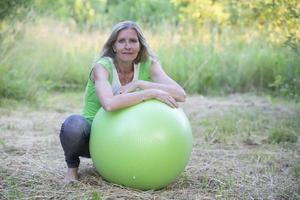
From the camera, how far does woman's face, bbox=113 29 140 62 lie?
14.3ft

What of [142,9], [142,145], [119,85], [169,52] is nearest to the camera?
[142,145]

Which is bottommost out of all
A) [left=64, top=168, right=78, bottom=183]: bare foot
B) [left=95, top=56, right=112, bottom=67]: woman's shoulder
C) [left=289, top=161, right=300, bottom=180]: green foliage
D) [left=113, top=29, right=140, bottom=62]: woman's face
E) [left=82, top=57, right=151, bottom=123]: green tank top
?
[left=289, top=161, right=300, bottom=180]: green foliage

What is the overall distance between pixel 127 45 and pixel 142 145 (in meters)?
0.95

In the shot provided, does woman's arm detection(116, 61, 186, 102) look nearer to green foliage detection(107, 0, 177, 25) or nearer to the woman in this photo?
the woman

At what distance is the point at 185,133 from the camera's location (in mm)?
4043

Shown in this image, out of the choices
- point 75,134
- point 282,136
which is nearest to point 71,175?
point 75,134

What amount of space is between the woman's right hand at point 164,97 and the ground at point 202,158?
2.26 feet

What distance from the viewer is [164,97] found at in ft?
13.4

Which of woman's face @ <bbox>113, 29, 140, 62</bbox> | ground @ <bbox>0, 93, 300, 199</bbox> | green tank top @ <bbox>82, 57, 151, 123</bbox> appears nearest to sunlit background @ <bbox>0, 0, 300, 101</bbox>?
ground @ <bbox>0, 93, 300, 199</bbox>

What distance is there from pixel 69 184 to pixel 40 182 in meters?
0.27

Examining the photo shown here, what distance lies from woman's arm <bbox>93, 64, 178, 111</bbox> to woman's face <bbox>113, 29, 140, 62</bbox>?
0.26m

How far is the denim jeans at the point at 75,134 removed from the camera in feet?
13.7

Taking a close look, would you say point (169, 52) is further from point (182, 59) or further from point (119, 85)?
point (119, 85)

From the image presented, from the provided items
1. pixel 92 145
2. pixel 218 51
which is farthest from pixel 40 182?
pixel 218 51
